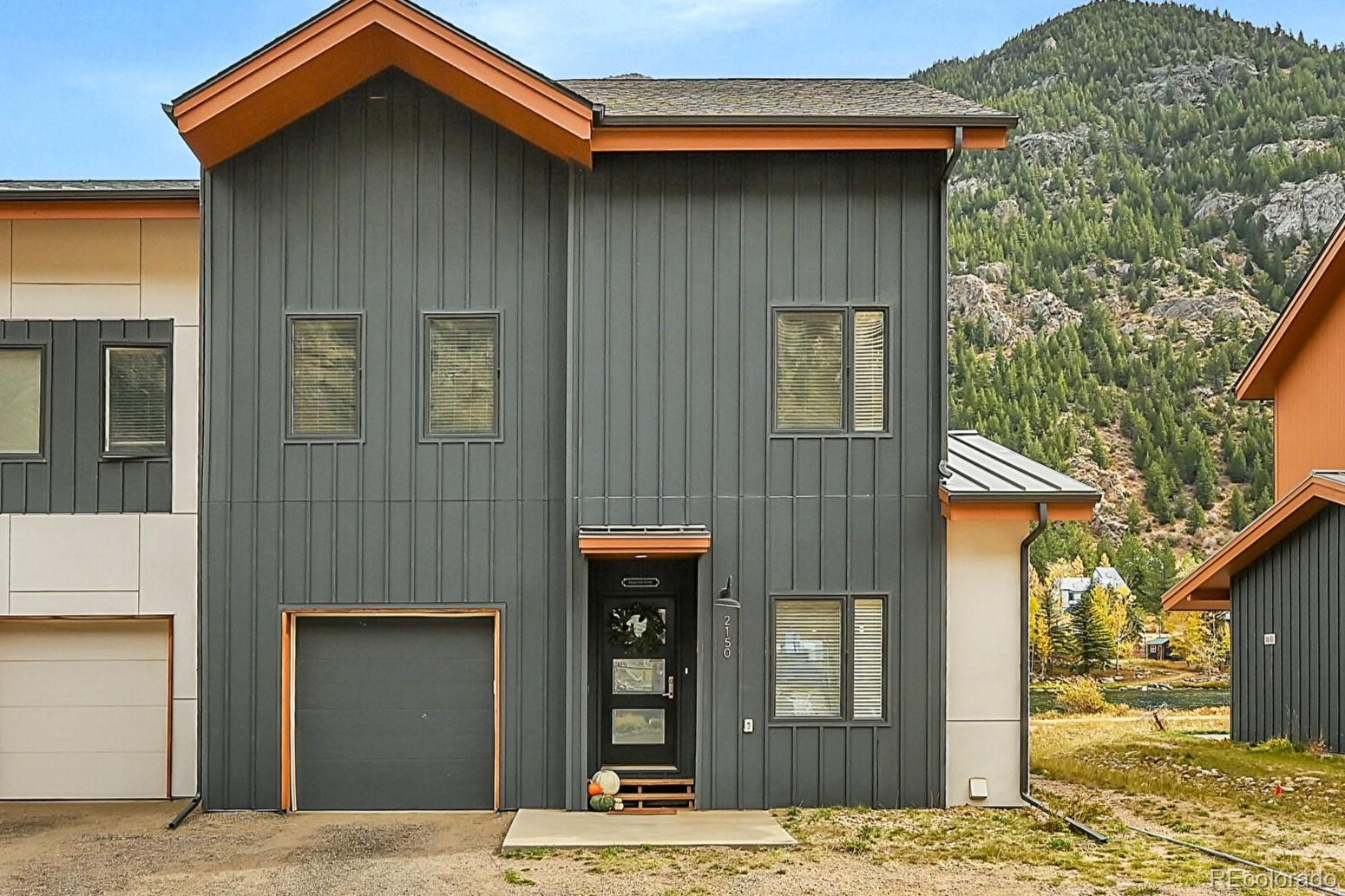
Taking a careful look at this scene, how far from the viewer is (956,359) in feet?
221

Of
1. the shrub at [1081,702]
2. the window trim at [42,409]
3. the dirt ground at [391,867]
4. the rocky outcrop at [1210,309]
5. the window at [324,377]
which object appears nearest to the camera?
the dirt ground at [391,867]

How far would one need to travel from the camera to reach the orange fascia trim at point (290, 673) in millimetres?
12219

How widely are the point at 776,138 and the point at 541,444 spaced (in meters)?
3.16

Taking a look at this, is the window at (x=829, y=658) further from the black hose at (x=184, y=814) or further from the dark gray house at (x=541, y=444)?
the black hose at (x=184, y=814)

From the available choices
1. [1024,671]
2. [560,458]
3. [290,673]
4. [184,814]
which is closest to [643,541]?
[560,458]

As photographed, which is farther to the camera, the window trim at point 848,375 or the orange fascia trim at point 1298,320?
the orange fascia trim at point 1298,320

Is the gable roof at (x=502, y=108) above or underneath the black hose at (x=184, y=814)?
above

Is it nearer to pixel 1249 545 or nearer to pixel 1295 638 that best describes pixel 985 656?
pixel 1295 638

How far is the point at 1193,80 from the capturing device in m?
84.4

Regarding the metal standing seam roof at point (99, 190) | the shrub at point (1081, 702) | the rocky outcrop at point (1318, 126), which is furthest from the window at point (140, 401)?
the rocky outcrop at point (1318, 126)

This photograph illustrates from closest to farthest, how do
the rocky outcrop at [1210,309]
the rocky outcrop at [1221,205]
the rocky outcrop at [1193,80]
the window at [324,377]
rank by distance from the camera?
the window at [324,377] → the rocky outcrop at [1210,309] → the rocky outcrop at [1221,205] → the rocky outcrop at [1193,80]

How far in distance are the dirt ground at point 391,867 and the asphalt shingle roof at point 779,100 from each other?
5.67 meters

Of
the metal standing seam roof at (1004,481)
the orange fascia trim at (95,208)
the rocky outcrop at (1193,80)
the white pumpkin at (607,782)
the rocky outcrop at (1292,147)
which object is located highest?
the rocky outcrop at (1193,80)

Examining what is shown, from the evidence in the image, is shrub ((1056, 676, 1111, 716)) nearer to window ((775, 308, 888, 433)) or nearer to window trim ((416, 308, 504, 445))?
window ((775, 308, 888, 433))
